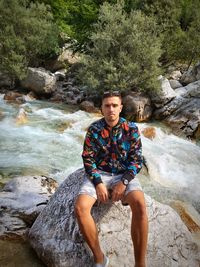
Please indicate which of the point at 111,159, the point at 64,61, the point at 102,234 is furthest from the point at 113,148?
the point at 64,61

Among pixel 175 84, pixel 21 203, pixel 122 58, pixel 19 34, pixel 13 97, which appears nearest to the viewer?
pixel 21 203

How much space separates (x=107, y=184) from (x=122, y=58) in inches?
479

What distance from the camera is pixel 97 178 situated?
3.95m

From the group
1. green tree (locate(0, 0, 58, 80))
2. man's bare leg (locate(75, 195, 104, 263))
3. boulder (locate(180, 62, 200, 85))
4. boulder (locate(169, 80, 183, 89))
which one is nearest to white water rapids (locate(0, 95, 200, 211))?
man's bare leg (locate(75, 195, 104, 263))

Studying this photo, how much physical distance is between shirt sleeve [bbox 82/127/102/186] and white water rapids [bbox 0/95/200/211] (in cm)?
361

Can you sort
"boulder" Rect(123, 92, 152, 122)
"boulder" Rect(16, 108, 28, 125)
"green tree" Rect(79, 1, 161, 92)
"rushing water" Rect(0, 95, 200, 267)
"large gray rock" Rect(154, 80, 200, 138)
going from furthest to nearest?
"green tree" Rect(79, 1, 161, 92)
"boulder" Rect(123, 92, 152, 122)
"large gray rock" Rect(154, 80, 200, 138)
"boulder" Rect(16, 108, 28, 125)
"rushing water" Rect(0, 95, 200, 267)

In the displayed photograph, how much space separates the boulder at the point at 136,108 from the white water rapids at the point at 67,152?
2.31 ft

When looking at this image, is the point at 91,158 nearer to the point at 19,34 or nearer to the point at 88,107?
the point at 88,107

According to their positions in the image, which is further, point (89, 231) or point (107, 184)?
point (107, 184)

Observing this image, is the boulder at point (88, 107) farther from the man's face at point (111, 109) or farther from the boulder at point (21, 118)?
the man's face at point (111, 109)

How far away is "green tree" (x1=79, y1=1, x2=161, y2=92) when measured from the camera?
15.1 m

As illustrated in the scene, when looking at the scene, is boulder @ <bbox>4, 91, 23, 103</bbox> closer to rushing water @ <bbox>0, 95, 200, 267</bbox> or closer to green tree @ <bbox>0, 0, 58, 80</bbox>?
rushing water @ <bbox>0, 95, 200, 267</bbox>

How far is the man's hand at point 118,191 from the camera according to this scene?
3844mm

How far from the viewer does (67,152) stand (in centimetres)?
978
